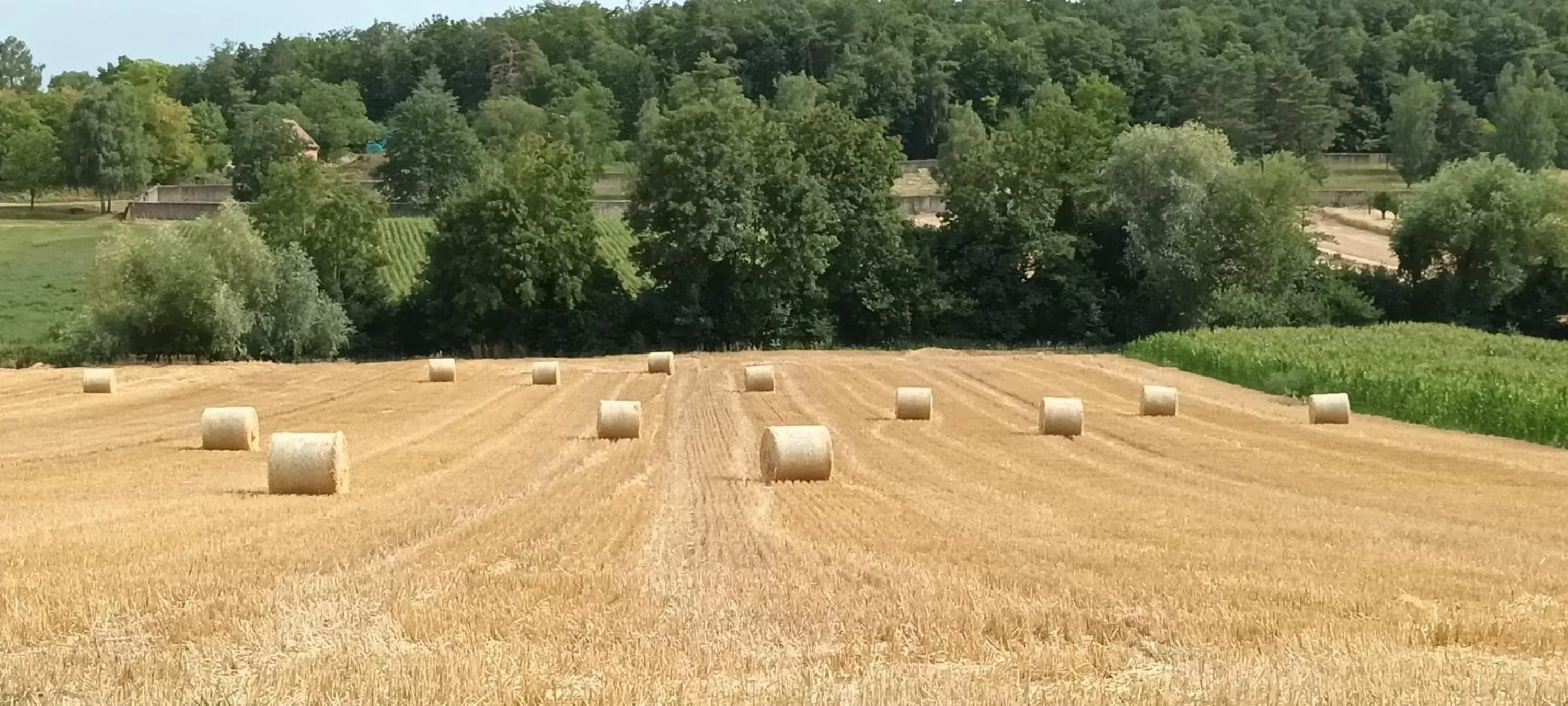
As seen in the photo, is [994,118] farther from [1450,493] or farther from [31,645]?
[31,645]

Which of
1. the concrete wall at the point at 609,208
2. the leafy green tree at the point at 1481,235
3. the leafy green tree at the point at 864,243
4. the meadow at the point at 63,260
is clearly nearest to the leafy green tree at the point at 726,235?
the leafy green tree at the point at 864,243

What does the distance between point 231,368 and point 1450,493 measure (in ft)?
120

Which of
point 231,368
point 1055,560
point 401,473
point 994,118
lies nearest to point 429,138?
point 994,118

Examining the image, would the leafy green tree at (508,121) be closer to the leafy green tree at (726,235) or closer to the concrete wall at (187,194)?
the concrete wall at (187,194)

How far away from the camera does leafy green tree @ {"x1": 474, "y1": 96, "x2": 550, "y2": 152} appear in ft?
418

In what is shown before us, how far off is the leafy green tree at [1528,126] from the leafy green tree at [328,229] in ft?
272

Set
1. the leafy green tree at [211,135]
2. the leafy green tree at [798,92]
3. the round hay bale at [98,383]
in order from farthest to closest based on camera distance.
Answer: the leafy green tree at [211,135]
the leafy green tree at [798,92]
the round hay bale at [98,383]

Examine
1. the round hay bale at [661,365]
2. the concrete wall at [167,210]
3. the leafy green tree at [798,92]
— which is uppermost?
the leafy green tree at [798,92]

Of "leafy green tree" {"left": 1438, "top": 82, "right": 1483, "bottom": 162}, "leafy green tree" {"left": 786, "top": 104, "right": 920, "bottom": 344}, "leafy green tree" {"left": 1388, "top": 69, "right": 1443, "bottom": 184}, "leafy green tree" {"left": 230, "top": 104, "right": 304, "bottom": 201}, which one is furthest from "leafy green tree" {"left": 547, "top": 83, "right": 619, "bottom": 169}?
"leafy green tree" {"left": 1438, "top": 82, "right": 1483, "bottom": 162}

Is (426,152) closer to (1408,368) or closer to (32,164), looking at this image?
(32,164)

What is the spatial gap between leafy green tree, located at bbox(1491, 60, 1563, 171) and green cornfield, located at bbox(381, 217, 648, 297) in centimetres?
6616

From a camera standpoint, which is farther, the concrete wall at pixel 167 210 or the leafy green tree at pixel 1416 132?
the leafy green tree at pixel 1416 132

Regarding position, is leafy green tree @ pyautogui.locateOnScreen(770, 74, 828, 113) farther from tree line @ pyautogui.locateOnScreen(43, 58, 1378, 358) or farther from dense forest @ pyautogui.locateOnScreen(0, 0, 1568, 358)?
tree line @ pyautogui.locateOnScreen(43, 58, 1378, 358)

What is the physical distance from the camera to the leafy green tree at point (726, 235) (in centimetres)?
6069
